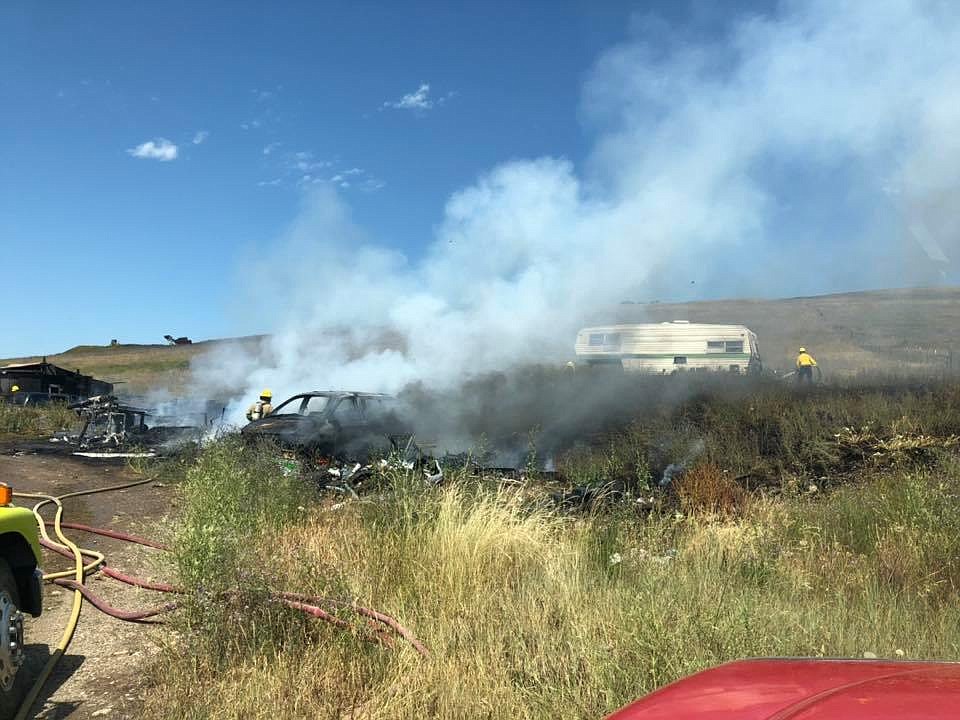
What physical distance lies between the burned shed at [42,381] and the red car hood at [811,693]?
29891 millimetres

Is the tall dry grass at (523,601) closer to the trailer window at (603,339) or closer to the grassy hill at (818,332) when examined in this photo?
the trailer window at (603,339)

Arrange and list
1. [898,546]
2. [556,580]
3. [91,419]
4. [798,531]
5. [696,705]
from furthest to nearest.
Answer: [91,419] → [798,531] → [898,546] → [556,580] → [696,705]

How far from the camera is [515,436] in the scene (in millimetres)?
17594

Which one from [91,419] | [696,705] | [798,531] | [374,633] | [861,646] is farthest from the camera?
[91,419]

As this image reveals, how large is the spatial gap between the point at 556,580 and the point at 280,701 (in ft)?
6.34

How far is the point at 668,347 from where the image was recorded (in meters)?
28.2

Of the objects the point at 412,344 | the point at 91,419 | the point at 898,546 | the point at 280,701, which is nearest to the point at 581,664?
the point at 280,701

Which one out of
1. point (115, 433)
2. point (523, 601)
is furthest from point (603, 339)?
point (523, 601)

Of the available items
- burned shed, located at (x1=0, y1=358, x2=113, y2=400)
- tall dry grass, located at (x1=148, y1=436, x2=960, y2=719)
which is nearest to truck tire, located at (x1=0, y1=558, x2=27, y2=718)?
tall dry grass, located at (x1=148, y1=436, x2=960, y2=719)

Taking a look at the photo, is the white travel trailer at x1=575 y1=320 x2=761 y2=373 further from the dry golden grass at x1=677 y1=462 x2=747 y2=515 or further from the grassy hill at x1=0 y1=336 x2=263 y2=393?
the grassy hill at x1=0 y1=336 x2=263 y2=393

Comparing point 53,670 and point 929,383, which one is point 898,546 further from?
point 929,383

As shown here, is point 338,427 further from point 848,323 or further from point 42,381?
point 848,323

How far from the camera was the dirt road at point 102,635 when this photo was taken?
402 cm

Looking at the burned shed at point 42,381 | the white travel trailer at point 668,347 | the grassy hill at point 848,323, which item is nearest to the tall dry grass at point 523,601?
the white travel trailer at point 668,347
